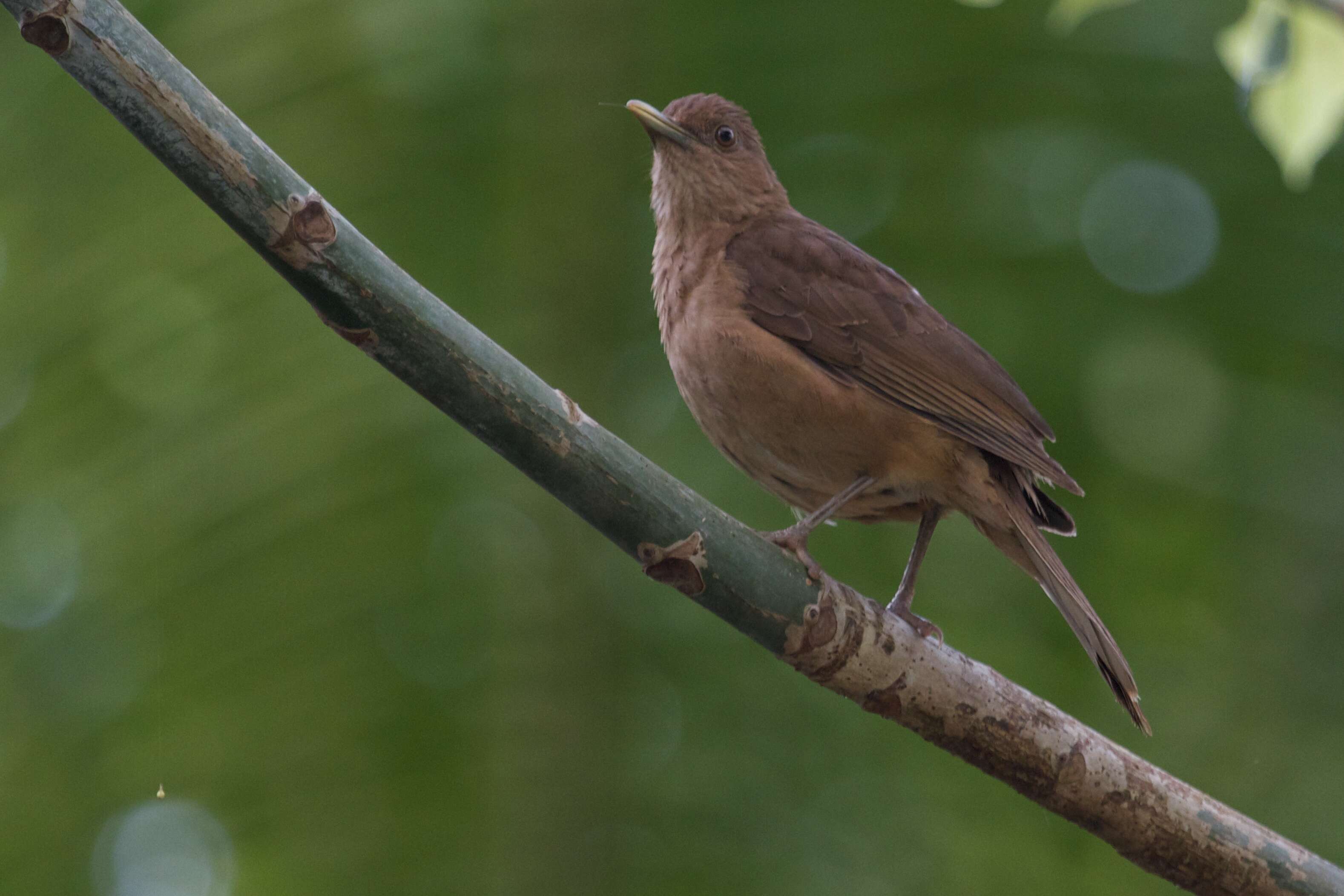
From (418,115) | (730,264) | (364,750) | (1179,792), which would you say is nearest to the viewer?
(1179,792)

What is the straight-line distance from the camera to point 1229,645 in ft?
13.6

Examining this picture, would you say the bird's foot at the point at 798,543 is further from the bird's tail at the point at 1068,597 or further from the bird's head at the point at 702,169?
the bird's head at the point at 702,169

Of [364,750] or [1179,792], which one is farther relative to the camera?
[364,750]

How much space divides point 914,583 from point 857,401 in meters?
0.52

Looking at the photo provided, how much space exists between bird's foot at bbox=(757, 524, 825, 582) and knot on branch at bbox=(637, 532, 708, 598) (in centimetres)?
25

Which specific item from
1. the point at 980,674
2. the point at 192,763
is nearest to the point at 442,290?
the point at 192,763

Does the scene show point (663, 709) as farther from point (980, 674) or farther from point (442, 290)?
point (442, 290)

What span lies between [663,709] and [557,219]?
1443 millimetres

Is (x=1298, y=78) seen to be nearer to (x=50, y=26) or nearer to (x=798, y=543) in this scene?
(x=798, y=543)

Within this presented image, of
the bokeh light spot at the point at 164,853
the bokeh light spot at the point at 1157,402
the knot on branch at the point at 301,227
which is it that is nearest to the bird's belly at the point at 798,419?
the bokeh light spot at the point at 1157,402

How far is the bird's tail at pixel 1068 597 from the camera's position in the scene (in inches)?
128

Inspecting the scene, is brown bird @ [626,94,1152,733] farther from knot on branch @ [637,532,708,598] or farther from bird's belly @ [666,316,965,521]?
knot on branch @ [637,532,708,598]

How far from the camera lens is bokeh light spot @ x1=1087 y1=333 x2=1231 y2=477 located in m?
4.28

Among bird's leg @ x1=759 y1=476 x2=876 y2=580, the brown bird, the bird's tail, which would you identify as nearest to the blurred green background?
the brown bird
